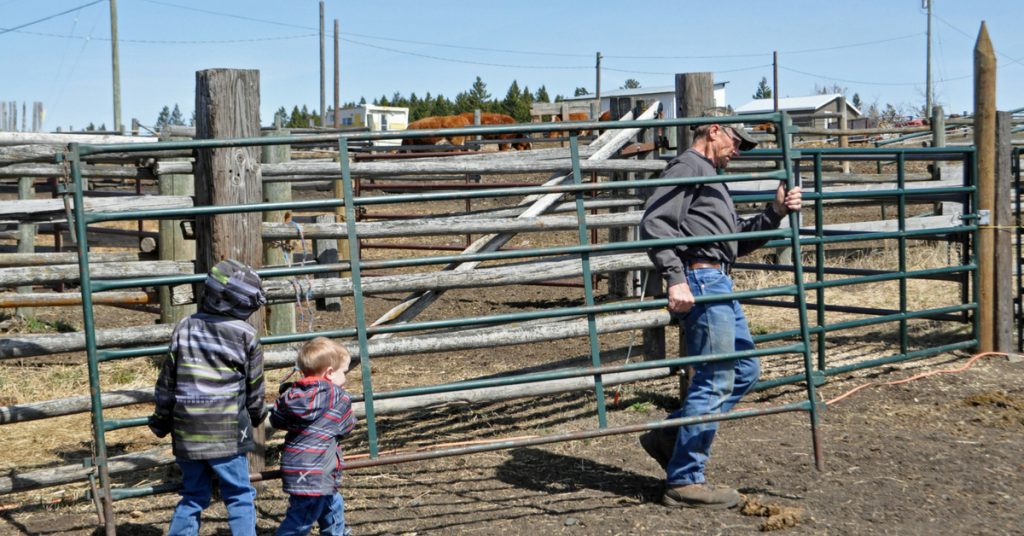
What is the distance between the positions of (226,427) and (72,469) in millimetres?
1064

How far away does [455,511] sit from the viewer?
4.58 m

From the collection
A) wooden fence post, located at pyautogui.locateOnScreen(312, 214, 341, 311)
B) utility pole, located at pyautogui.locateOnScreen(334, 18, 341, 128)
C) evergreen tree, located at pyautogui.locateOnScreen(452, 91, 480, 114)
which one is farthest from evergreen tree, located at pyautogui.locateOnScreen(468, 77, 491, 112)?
wooden fence post, located at pyautogui.locateOnScreen(312, 214, 341, 311)

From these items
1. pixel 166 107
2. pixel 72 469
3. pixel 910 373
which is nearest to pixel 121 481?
pixel 72 469

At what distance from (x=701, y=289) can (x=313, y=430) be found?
6.29ft

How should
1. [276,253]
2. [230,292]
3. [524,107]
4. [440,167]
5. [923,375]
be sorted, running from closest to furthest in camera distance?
[230,292] → [440,167] → [923,375] → [276,253] → [524,107]

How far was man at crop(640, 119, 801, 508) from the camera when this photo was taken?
14.9 ft

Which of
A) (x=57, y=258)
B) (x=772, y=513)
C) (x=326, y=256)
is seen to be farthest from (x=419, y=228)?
(x=57, y=258)

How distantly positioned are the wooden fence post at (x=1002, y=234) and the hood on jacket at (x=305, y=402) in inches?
231

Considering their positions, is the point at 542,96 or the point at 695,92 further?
the point at 542,96

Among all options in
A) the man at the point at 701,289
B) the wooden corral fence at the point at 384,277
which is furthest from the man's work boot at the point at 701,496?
the wooden corral fence at the point at 384,277

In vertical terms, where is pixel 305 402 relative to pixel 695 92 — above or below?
below

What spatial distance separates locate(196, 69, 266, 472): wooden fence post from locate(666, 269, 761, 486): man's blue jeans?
6.66ft

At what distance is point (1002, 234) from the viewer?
759cm

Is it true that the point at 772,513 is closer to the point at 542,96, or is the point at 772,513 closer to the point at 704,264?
the point at 704,264
